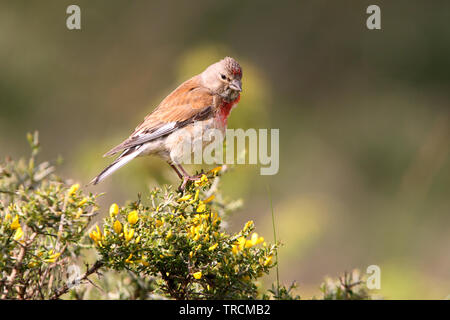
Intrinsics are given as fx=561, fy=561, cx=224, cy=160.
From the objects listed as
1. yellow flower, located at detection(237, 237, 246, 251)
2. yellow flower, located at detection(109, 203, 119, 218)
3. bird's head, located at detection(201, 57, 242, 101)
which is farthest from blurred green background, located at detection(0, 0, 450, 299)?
yellow flower, located at detection(109, 203, 119, 218)

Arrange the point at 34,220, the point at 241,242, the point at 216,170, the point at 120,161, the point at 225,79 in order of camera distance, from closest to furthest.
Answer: the point at 34,220, the point at 241,242, the point at 216,170, the point at 120,161, the point at 225,79

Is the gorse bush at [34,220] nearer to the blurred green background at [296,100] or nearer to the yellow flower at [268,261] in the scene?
the yellow flower at [268,261]

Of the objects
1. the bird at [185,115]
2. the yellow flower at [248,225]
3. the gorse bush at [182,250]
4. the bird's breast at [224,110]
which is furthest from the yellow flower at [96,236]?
the bird's breast at [224,110]

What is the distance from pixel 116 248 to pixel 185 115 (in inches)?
69.9

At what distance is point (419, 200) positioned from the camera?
202 inches

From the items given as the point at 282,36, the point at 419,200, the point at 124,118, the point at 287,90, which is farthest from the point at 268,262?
the point at 282,36

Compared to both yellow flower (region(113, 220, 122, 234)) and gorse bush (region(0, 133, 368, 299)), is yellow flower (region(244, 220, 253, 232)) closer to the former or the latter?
gorse bush (region(0, 133, 368, 299))

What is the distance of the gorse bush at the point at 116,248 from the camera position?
5.94ft

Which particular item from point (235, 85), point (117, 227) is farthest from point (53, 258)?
point (235, 85)

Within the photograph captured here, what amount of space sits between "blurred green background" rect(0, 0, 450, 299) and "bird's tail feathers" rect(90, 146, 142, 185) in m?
0.49

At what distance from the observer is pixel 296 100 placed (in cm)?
669

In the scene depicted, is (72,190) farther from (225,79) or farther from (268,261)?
(225,79)

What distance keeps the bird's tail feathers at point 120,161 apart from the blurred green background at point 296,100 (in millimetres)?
495

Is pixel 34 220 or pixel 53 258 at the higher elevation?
pixel 34 220
